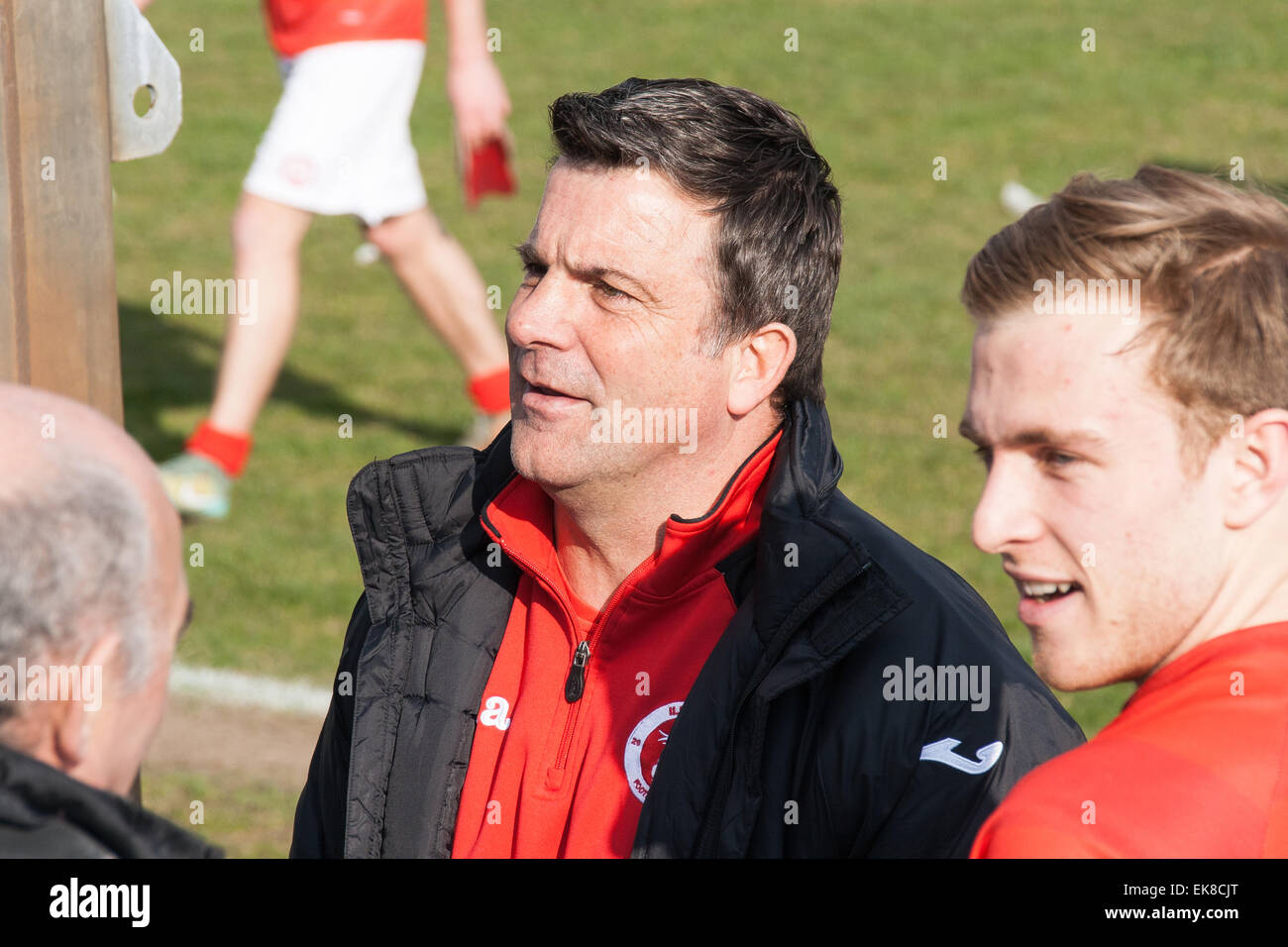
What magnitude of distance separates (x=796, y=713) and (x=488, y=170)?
13.7 ft

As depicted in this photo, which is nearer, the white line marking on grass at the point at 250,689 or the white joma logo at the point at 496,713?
the white joma logo at the point at 496,713

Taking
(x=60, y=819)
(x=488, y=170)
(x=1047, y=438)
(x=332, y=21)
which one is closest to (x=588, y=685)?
(x=1047, y=438)

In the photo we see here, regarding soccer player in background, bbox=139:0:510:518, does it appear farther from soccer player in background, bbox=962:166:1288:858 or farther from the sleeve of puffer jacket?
soccer player in background, bbox=962:166:1288:858

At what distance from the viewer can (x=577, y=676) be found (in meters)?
2.62

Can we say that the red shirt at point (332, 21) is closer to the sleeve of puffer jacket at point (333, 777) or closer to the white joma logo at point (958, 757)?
the sleeve of puffer jacket at point (333, 777)

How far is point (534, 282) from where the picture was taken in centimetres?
287

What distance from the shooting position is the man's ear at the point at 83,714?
1588mm

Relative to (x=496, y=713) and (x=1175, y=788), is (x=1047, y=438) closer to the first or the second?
(x=1175, y=788)

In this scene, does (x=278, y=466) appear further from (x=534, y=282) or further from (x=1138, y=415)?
(x=1138, y=415)

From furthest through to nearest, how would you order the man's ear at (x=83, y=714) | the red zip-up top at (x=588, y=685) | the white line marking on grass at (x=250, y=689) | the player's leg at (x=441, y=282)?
the player's leg at (x=441, y=282)
the white line marking on grass at (x=250, y=689)
the red zip-up top at (x=588, y=685)
the man's ear at (x=83, y=714)

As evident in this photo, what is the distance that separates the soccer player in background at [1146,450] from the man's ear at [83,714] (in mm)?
911

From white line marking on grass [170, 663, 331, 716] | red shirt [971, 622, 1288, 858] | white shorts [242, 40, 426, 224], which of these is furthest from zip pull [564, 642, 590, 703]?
white shorts [242, 40, 426, 224]

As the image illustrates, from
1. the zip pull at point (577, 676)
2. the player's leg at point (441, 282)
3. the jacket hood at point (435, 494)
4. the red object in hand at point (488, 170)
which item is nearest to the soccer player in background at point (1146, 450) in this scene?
the jacket hood at point (435, 494)
